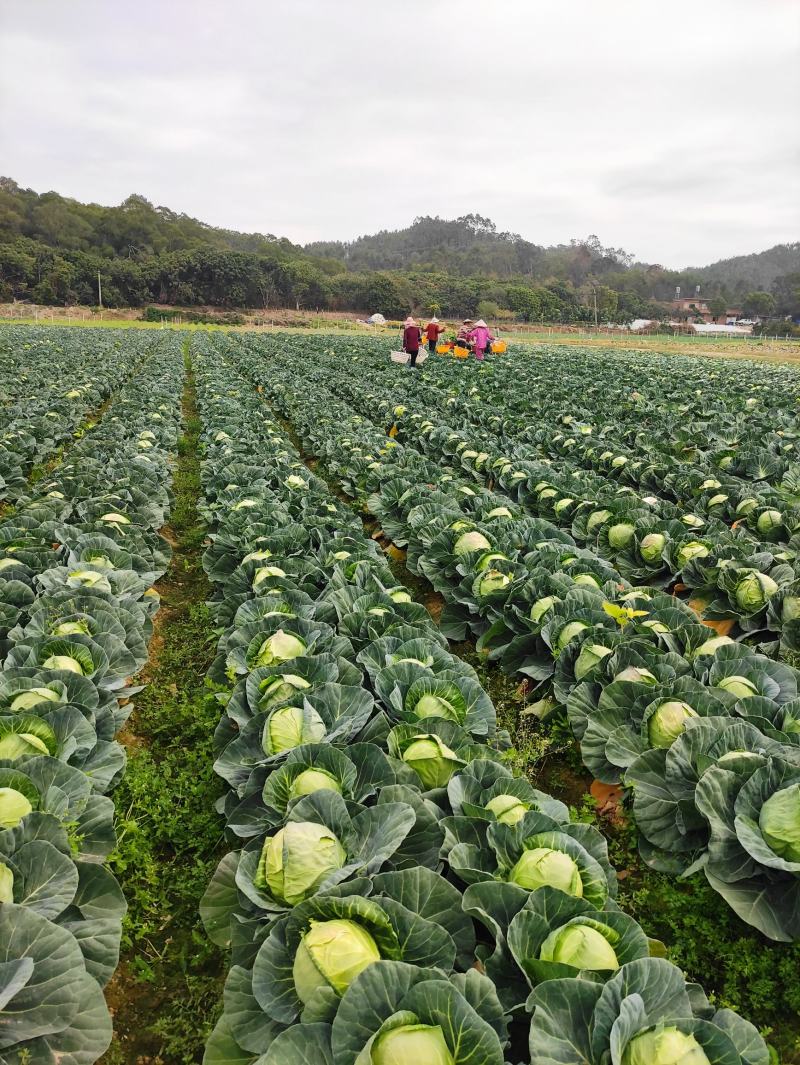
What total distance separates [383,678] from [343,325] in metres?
64.4

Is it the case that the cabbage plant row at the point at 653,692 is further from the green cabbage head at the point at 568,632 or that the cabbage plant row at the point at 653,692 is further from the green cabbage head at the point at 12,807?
the green cabbage head at the point at 12,807

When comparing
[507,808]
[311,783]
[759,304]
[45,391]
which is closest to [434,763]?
[507,808]

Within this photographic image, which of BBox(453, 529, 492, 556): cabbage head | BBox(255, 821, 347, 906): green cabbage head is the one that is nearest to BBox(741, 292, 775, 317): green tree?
BBox(453, 529, 492, 556): cabbage head

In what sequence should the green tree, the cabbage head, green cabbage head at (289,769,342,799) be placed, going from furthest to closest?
the green tree
the cabbage head
green cabbage head at (289,769,342,799)

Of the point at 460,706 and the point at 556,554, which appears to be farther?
the point at 556,554

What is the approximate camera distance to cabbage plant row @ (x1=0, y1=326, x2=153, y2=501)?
9.63 metres

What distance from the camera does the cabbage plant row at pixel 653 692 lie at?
251 cm

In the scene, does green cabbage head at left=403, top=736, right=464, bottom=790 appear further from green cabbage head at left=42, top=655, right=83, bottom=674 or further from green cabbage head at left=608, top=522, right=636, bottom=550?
green cabbage head at left=608, top=522, right=636, bottom=550

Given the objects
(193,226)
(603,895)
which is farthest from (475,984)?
(193,226)

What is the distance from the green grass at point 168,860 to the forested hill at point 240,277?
2294 inches

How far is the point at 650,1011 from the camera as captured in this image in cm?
172

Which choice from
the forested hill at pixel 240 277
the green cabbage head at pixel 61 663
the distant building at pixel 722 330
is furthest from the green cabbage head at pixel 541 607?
the distant building at pixel 722 330

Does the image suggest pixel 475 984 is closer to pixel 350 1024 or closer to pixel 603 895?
pixel 350 1024

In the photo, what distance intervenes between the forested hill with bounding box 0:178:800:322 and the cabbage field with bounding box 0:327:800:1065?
56831mm
